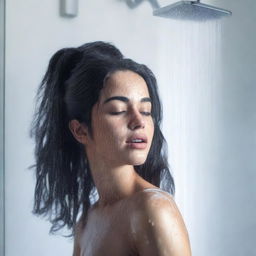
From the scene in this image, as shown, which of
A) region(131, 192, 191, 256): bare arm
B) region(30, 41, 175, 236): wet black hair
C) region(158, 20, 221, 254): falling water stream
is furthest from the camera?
region(158, 20, 221, 254): falling water stream

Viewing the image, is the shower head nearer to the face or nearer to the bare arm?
the face

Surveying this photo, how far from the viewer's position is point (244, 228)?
0.86m

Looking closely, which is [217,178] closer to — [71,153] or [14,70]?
[71,153]

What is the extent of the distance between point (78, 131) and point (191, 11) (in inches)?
10.9

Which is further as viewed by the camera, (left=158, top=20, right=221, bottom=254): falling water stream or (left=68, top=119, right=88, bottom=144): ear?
(left=158, top=20, right=221, bottom=254): falling water stream

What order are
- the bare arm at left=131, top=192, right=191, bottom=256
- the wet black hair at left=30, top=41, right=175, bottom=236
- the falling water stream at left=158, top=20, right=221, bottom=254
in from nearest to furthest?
the bare arm at left=131, top=192, right=191, bottom=256, the wet black hair at left=30, top=41, right=175, bottom=236, the falling water stream at left=158, top=20, right=221, bottom=254

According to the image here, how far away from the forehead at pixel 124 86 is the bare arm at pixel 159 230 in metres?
0.14

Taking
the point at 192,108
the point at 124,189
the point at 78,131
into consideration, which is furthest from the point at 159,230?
the point at 192,108

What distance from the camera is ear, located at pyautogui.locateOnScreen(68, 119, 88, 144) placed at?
0.63 metres

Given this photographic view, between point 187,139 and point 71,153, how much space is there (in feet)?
0.75

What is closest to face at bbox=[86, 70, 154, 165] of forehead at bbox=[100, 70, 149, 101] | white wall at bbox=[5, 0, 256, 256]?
forehead at bbox=[100, 70, 149, 101]

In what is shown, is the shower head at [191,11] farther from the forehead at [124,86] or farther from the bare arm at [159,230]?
the bare arm at [159,230]

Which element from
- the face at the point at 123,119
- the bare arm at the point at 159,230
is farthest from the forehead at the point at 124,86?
the bare arm at the point at 159,230

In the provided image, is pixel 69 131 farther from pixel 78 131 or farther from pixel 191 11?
pixel 191 11
